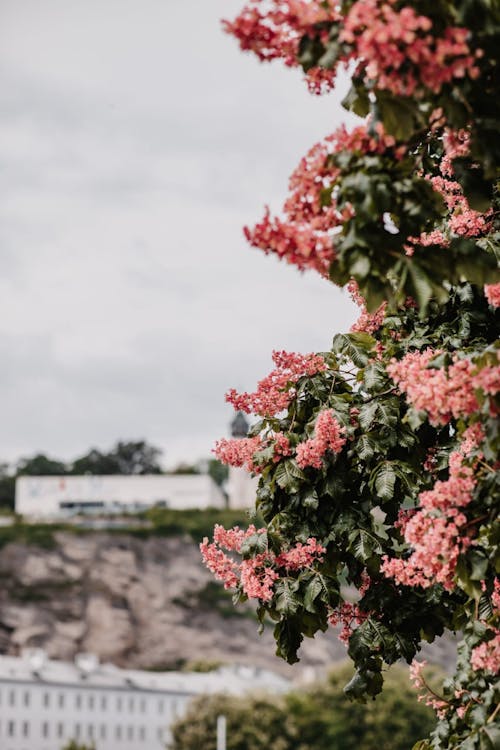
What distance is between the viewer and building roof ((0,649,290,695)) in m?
116

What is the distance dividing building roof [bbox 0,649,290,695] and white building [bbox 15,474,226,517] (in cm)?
2173

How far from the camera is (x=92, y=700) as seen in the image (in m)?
117

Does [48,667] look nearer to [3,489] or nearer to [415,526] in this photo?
[3,489]

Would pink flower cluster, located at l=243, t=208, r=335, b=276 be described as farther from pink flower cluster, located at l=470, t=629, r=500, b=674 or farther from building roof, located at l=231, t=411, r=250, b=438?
building roof, located at l=231, t=411, r=250, b=438

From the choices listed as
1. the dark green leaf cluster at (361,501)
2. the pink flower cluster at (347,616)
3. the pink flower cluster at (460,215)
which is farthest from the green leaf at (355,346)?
the pink flower cluster at (347,616)

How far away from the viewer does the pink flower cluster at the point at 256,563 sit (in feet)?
33.2

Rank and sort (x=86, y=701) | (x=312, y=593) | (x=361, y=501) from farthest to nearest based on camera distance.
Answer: (x=86, y=701), (x=361, y=501), (x=312, y=593)

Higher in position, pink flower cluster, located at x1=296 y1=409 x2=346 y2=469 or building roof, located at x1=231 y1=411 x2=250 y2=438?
building roof, located at x1=231 y1=411 x2=250 y2=438

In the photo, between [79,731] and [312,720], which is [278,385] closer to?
[312,720]

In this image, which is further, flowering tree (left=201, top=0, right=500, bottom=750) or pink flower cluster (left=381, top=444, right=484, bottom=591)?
pink flower cluster (left=381, top=444, right=484, bottom=591)

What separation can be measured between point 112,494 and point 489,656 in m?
136

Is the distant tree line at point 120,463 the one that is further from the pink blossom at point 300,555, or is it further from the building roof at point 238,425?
the pink blossom at point 300,555

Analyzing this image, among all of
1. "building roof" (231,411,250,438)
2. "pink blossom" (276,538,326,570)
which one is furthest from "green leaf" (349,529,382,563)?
"building roof" (231,411,250,438)

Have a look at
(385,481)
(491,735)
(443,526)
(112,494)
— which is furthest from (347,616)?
(112,494)
